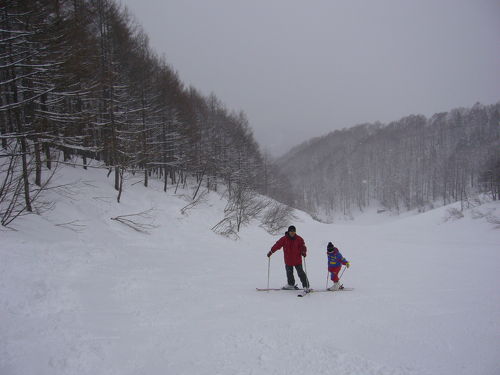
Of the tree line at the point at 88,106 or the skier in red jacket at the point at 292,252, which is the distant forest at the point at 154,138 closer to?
the tree line at the point at 88,106

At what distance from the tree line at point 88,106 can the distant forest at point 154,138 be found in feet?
0.27

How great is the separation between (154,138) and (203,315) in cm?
2053

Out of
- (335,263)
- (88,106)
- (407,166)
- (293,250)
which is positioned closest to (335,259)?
(335,263)

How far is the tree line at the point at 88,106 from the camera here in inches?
277

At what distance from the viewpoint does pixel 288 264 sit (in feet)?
22.0

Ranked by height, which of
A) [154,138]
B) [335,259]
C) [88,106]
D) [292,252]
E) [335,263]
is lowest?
[335,263]

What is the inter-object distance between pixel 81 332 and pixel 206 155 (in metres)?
26.8

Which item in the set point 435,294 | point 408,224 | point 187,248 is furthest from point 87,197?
point 408,224

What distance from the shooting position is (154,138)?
2225 cm

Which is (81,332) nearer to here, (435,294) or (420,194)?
(435,294)

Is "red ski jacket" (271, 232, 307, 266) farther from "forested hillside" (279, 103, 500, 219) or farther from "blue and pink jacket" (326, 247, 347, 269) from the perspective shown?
"forested hillside" (279, 103, 500, 219)

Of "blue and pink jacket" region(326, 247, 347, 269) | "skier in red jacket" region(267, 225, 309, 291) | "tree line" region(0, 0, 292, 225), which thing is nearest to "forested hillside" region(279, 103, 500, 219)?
"tree line" region(0, 0, 292, 225)

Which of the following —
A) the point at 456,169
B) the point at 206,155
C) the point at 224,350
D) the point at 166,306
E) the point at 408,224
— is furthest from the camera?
the point at 456,169

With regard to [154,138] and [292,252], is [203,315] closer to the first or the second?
[292,252]
